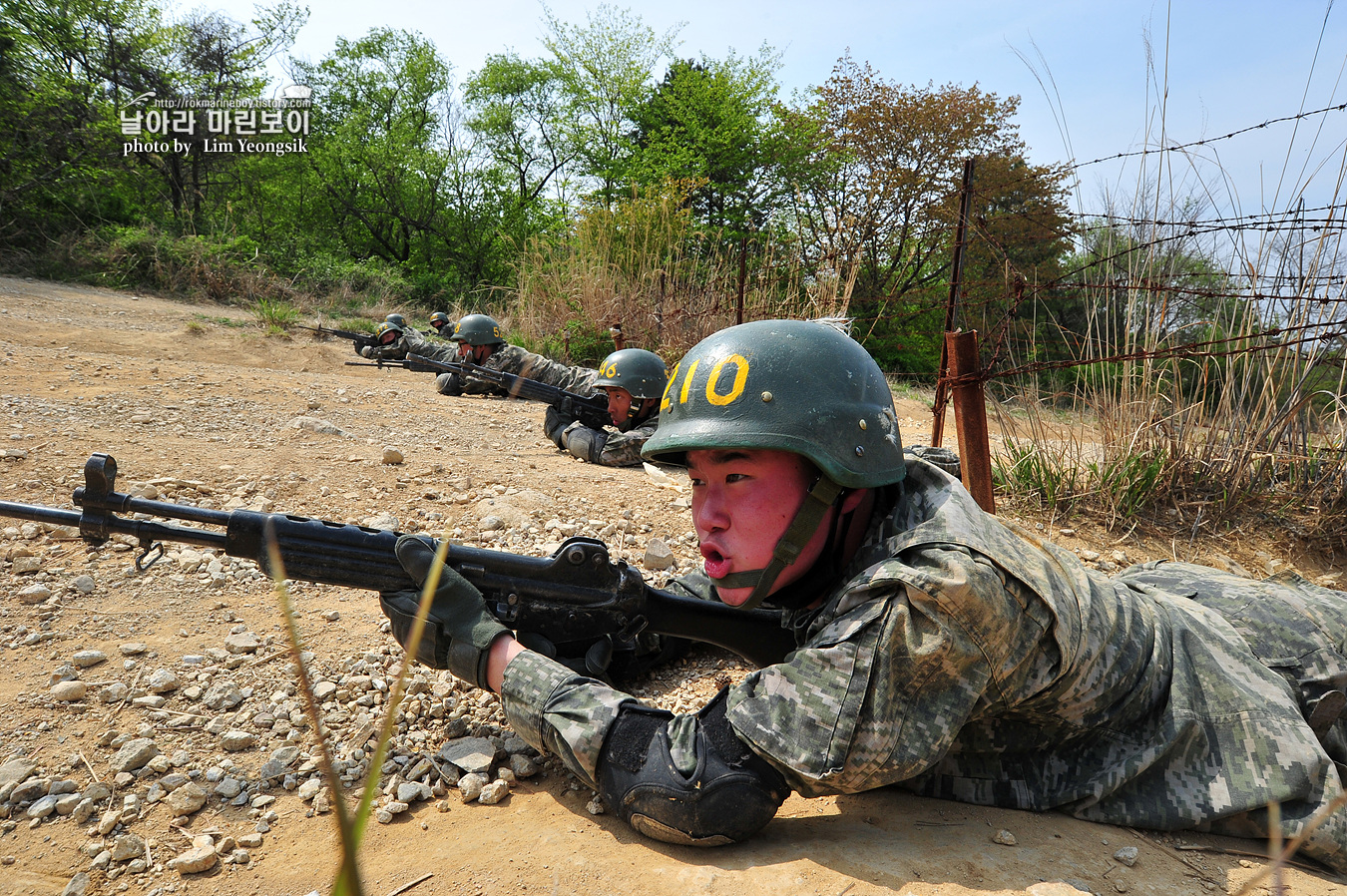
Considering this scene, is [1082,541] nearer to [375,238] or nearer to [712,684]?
[712,684]

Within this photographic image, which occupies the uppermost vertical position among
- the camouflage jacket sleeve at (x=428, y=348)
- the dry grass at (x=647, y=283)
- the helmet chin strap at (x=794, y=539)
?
the dry grass at (x=647, y=283)

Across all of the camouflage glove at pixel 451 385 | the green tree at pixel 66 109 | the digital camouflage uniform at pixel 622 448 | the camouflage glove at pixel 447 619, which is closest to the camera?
the camouflage glove at pixel 447 619

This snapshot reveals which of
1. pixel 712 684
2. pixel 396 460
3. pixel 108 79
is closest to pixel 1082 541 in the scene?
pixel 712 684

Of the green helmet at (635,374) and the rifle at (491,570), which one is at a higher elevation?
the green helmet at (635,374)

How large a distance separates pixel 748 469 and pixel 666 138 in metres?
24.6

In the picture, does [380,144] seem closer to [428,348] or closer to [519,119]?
[519,119]

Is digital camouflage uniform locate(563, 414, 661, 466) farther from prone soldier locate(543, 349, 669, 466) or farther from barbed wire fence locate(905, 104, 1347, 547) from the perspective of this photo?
barbed wire fence locate(905, 104, 1347, 547)

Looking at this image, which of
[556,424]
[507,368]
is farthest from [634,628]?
[507,368]

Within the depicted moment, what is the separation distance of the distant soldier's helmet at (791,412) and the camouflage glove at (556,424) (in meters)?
5.04

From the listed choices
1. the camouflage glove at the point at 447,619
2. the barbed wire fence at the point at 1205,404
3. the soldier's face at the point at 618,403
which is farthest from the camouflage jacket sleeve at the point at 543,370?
the camouflage glove at the point at 447,619

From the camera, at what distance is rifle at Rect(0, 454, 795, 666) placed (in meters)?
2.37

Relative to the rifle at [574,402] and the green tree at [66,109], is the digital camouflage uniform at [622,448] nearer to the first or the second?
the rifle at [574,402]

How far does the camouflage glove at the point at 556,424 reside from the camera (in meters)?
7.21

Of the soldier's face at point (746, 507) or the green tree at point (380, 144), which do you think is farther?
the green tree at point (380, 144)
